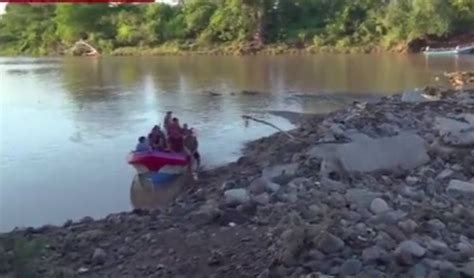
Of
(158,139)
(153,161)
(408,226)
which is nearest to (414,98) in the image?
(158,139)

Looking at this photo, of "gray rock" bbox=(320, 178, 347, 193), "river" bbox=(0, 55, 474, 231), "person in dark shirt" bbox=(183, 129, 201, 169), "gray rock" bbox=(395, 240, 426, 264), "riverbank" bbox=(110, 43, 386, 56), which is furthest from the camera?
"riverbank" bbox=(110, 43, 386, 56)

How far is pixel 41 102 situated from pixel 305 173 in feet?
65.7

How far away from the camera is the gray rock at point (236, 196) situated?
415 inches

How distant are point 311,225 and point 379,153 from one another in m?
4.61

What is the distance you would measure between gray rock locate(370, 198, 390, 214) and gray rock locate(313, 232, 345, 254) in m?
1.55

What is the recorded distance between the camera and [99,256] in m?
8.31

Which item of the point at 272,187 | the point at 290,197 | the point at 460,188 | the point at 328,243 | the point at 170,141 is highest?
the point at 328,243

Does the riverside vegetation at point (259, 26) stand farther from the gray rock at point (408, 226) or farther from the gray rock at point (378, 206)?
the gray rock at point (408, 226)

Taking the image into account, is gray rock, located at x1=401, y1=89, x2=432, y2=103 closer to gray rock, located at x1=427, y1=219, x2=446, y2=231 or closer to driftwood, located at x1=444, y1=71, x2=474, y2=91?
driftwood, located at x1=444, y1=71, x2=474, y2=91

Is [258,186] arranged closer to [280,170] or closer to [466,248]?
[280,170]

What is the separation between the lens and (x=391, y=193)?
32.8 ft

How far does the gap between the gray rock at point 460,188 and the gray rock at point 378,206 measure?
1260mm

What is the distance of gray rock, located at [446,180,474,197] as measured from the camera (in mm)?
9891

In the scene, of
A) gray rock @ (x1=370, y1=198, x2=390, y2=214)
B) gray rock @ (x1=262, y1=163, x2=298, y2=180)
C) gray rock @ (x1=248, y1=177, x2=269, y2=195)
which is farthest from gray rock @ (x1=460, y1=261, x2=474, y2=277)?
gray rock @ (x1=262, y1=163, x2=298, y2=180)
